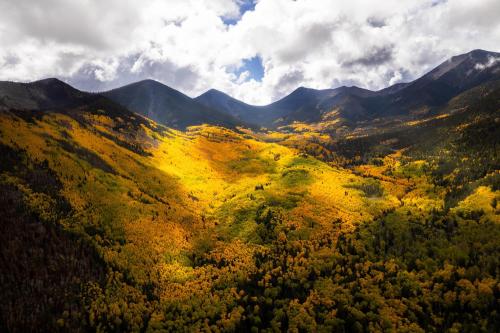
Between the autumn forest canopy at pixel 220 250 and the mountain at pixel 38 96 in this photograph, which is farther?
the mountain at pixel 38 96

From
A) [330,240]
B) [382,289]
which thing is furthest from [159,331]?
[330,240]

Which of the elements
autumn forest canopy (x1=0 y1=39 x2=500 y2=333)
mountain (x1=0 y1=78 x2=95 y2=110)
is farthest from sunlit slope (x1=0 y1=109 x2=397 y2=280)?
mountain (x1=0 y1=78 x2=95 y2=110)

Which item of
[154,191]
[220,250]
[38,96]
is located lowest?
[220,250]

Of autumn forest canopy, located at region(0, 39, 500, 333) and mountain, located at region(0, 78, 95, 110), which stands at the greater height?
mountain, located at region(0, 78, 95, 110)

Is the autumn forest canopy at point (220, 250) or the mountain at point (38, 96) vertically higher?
the mountain at point (38, 96)

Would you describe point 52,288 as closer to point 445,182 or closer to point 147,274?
point 147,274

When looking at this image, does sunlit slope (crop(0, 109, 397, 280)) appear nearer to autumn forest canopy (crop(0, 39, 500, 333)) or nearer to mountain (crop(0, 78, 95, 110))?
autumn forest canopy (crop(0, 39, 500, 333))

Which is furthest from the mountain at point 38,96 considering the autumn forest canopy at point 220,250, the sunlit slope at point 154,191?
the autumn forest canopy at point 220,250

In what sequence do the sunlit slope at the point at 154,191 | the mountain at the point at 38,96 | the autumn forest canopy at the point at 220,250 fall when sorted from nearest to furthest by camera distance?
the autumn forest canopy at the point at 220,250 → the sunlit slope at the point at 154,191 → the mountain at the point at 38,96

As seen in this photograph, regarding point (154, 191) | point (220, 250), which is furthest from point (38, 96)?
point (220, 250)

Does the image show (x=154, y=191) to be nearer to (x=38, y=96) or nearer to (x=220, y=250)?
(x=220, y=250)

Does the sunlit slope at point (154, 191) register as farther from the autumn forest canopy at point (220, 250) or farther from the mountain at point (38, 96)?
the mountain at point (38, 96)
